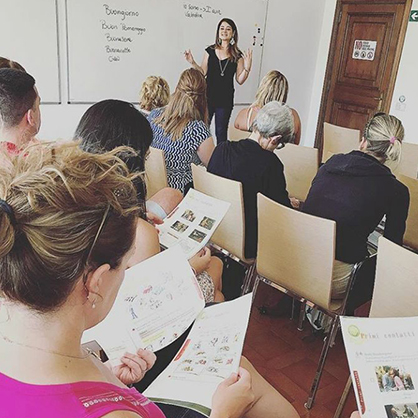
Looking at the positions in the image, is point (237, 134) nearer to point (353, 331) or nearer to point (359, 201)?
point (359, 201)

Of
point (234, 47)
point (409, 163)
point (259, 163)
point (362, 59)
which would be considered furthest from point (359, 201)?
→ point (362, 59)

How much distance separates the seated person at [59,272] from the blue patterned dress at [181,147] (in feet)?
6.36

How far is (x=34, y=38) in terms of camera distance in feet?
12.2

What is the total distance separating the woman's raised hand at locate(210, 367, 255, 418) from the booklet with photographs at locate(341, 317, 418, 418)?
24 cm

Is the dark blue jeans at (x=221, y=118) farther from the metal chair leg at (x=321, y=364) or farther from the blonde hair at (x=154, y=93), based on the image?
the metal chair leg at (x=321, y=364)

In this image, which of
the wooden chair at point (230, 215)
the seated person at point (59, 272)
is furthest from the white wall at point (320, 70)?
the seated person at point (59, 272)

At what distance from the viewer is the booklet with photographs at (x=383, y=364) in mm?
972

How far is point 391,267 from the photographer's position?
4.82 ft

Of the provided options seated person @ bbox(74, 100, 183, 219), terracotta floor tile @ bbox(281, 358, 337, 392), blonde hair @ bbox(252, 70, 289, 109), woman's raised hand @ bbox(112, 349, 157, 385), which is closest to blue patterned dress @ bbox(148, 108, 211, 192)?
blonde hair @ bbox(252, 70, 289, 109)

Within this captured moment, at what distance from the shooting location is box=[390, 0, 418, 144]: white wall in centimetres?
443

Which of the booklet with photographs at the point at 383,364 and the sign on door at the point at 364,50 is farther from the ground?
the sign on door at the point at 364,50

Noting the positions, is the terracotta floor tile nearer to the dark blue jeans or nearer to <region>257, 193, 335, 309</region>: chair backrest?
<region>257, 193, 335, 309</region>: chair backrest

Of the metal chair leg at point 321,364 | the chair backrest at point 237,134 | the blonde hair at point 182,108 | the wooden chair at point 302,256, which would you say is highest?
the blonde hair at point 182,108

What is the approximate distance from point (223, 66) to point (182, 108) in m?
2.12
